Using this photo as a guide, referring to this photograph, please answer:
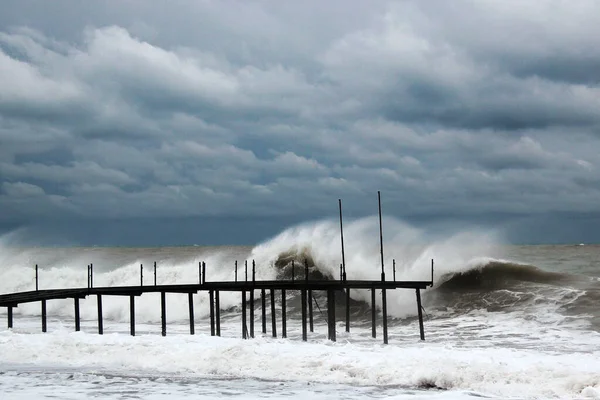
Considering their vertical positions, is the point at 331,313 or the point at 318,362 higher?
the point at 331,313

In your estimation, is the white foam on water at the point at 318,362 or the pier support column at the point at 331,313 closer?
the white foam on water at the point at 318,362

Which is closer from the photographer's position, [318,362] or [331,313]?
[318,362]

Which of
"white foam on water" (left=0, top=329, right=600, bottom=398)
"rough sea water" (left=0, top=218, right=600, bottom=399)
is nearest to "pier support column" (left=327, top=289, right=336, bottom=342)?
"rough sea water" (left=0, top=218, right=600, bottom=399)

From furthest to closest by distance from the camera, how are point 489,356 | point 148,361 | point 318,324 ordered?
point 318,324 → point 148,361 → point 489,356

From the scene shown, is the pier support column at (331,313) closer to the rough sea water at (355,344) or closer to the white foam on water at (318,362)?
the rough sea water at (355,344)

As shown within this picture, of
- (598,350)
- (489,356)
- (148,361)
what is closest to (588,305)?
(598,350)

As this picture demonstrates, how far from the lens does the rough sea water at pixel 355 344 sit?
18.7 m

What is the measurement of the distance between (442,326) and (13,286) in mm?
43192

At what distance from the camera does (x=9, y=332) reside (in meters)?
27.7

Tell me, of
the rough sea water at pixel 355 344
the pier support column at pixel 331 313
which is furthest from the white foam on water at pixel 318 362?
the pier support column at pixel 331 313

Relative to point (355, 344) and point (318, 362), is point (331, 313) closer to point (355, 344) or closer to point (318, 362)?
point (355, 344)

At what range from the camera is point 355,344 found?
2834 centimetres

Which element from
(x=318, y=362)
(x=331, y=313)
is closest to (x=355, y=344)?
(x=331, y=313)

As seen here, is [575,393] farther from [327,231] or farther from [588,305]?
[327,231]
